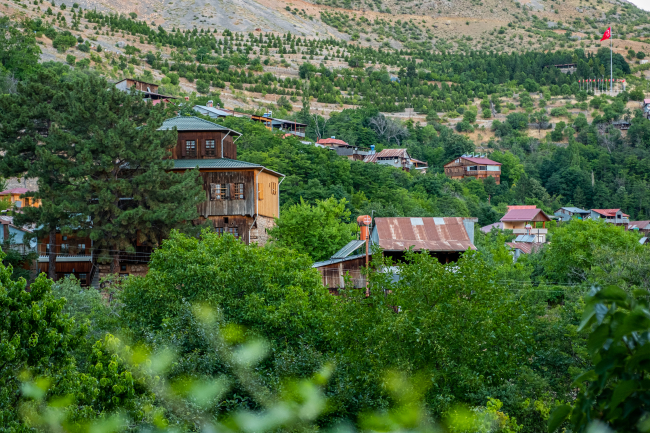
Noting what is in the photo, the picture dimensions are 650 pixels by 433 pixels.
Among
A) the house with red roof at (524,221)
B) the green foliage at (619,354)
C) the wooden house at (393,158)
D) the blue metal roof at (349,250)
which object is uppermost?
the green foliage at (619,354)

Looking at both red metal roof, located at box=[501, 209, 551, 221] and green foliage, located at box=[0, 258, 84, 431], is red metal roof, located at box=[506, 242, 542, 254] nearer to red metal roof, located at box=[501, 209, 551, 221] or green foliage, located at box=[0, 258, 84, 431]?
red metal roof, located at box=[501, 209, 551, 221]

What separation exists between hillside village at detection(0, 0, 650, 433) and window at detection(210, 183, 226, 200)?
5 cm

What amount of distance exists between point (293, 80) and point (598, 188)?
57005 mm

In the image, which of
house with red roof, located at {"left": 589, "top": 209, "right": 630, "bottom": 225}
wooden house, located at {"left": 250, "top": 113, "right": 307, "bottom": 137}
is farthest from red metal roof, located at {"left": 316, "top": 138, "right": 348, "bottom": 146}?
house with red roof, located at {"left": 589, "top": 209, "right": 630, "bottom": 225}

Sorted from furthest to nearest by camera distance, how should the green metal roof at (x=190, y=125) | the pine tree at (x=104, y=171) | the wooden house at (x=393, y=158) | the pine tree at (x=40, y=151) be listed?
the wooden house at (x=393, y=158), the green metal roof at (x=190, y=125), the pine tree at (x=40, y=151), the pine tree at (x=104, y=171)

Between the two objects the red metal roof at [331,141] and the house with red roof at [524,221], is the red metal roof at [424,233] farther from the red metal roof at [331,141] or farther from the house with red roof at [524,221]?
the red metal roof at [331,141]

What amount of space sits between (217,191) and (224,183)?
565 mm

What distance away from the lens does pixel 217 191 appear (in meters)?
35.1

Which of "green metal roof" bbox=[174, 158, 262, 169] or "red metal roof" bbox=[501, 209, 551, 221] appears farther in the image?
"red metal roof" bbox=[501, 209, 551, 221]

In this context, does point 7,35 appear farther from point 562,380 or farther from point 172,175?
point 562,380

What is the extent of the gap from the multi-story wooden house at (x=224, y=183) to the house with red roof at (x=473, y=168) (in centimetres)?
5590

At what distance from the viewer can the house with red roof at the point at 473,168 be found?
88.1m

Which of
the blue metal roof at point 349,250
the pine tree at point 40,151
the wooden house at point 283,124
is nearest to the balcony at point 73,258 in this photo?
the pine tree at point 40,151

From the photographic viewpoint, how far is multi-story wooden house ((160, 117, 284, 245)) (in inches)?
1377
